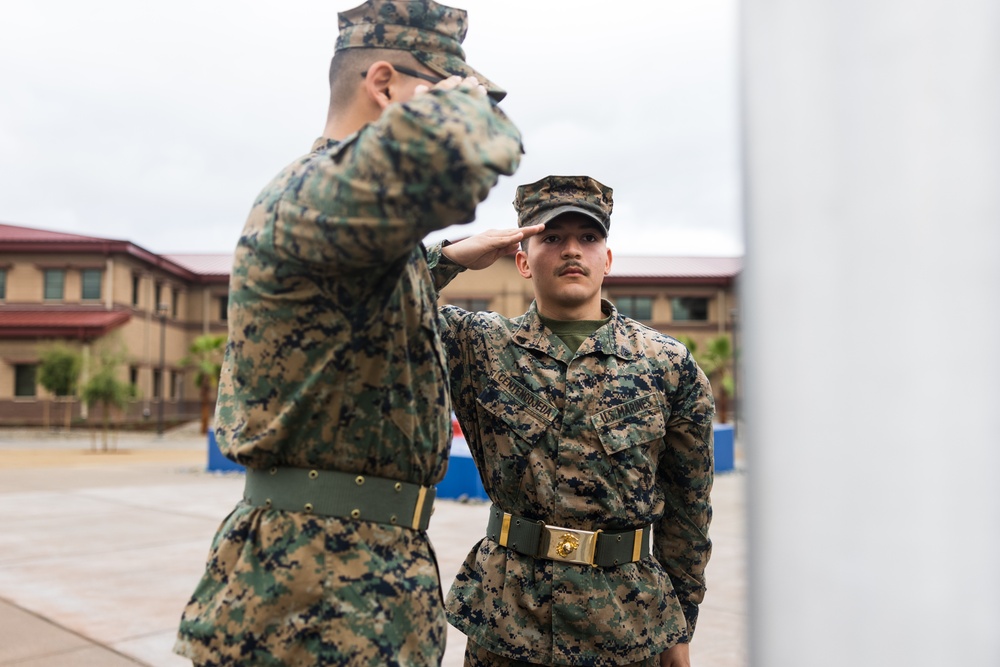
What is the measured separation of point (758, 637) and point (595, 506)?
1.40 m

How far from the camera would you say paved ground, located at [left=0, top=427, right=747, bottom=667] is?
4.27 m

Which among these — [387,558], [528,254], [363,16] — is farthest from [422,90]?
[528,254]

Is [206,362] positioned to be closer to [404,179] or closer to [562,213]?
[562,213]

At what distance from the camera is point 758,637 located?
0.74 metres

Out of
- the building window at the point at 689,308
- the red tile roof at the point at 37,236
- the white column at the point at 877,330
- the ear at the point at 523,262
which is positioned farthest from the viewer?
the building window at the point at 689,308

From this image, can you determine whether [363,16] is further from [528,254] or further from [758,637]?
[758,637]

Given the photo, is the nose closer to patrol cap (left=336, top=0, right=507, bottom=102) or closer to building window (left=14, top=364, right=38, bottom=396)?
patrol cap (left=336, top=0, right=507, bottom=102)

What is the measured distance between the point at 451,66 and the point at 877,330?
970mm

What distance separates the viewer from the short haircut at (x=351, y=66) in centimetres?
145

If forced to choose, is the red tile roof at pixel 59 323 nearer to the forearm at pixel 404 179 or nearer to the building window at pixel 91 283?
the building window at pixel 91 283

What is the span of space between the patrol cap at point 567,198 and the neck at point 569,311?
0.68ft

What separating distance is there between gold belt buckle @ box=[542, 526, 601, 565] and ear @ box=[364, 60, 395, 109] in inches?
44.8

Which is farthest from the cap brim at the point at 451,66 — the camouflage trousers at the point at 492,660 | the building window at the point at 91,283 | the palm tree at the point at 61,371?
the building window at the point at 91,283

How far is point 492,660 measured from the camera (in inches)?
84.4
